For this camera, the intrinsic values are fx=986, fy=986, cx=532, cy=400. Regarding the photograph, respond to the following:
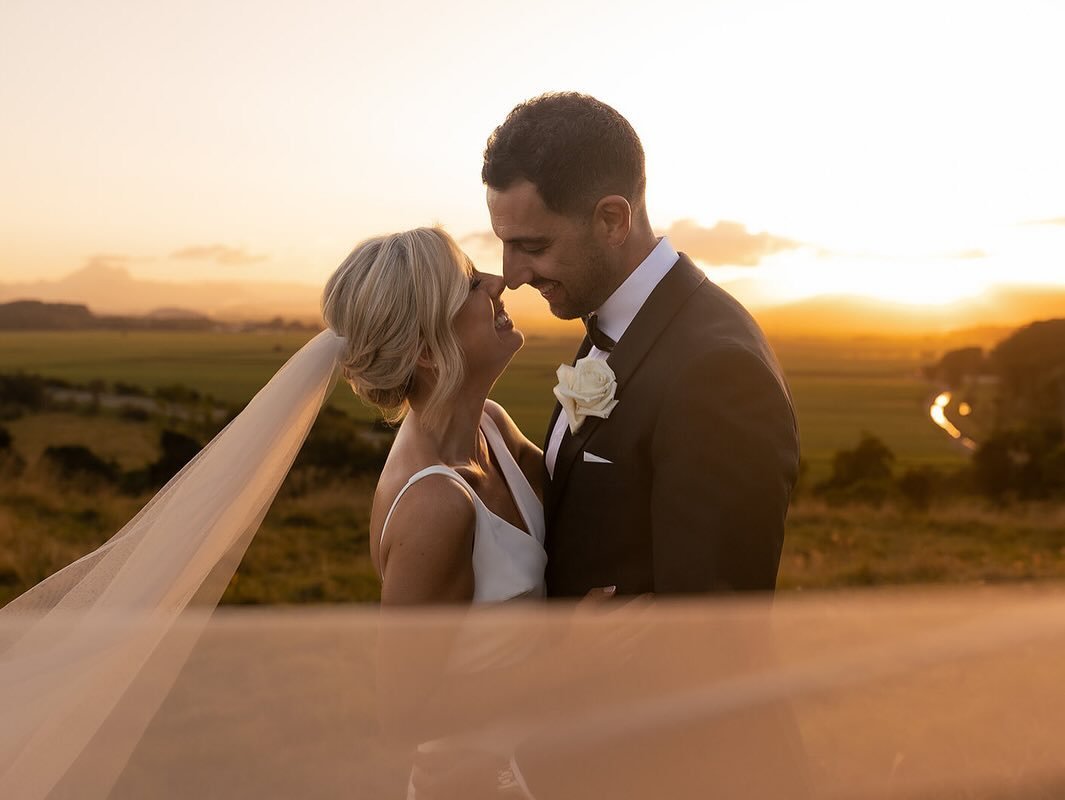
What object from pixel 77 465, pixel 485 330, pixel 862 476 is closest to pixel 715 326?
pixel 485 330

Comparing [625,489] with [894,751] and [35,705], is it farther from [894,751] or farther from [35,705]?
[35,705]

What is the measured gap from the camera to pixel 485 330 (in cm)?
376

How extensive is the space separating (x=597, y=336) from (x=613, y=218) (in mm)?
466

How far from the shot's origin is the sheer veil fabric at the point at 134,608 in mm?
3416

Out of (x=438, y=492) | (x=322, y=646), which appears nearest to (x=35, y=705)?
(x=438, y=492)

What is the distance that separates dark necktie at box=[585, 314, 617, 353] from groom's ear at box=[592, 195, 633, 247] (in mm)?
319

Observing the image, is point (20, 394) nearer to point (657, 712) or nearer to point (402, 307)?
point (402, 307)

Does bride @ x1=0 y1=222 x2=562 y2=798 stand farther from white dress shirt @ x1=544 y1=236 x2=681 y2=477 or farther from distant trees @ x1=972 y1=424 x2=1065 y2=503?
distant trees @ x1=972 y1=424 x2=1065 y2=503

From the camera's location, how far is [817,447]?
18.2 metres

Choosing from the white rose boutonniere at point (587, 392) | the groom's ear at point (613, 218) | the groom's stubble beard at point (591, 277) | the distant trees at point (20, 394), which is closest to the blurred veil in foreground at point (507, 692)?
the white rose boutonniere at point (587, 392)

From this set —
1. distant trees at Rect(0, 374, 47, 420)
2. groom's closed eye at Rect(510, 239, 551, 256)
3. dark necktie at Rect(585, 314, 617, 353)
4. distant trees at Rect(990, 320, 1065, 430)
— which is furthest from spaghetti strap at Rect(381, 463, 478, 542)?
distant trees at Rect(990, 320, 1065, 430)

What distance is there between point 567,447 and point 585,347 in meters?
0.80

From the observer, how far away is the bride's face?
3.75 m

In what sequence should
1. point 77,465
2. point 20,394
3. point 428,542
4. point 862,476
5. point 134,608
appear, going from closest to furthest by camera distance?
point 428,542
point 134,608
point 77,465
point 20,394
point 862,476
